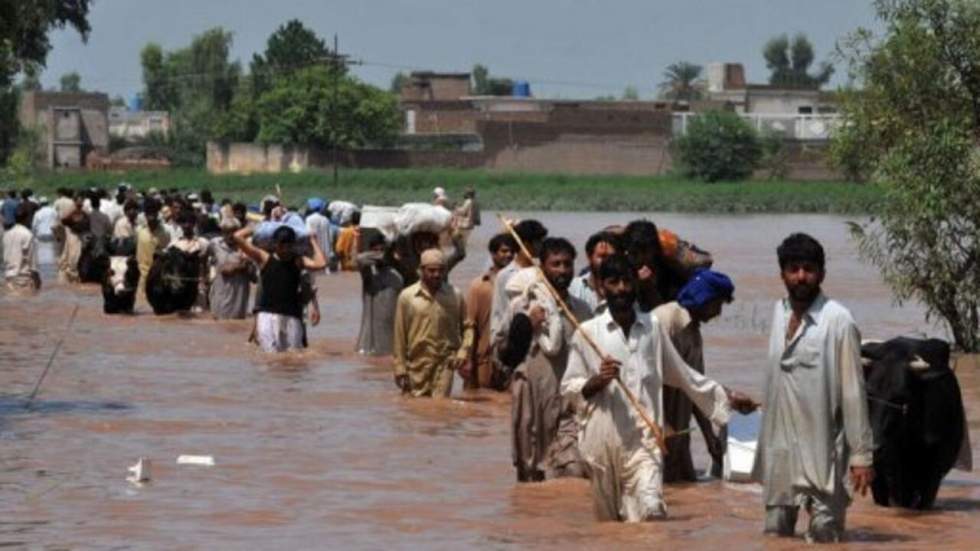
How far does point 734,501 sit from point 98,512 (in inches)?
130

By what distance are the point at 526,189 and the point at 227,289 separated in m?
75.9

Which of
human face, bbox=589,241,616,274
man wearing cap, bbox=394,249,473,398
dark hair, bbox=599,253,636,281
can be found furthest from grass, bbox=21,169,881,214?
dark hair, bbox=599,253,636,281

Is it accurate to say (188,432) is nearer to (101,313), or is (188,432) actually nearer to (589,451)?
(589,451)

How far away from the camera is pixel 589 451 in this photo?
11266 mm

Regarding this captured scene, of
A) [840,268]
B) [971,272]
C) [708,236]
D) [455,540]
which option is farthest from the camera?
[708,236]

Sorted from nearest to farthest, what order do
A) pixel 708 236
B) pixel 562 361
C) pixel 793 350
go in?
pixel 793 350, pixel 562 361, pixel 708 236

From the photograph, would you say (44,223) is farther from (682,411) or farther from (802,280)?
(802,280)

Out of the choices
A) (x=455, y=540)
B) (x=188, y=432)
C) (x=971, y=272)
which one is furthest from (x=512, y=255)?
(x=971, y=272)

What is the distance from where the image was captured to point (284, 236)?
68.5 ft

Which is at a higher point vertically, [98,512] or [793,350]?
[793,350]

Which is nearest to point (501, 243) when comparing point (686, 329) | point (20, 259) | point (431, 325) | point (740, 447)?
point (431, 325)

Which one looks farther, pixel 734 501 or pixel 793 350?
pixel 734 501

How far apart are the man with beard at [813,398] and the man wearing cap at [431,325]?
6353 mm

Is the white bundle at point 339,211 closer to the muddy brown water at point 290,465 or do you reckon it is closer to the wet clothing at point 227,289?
the wet clothing at point 227,289
